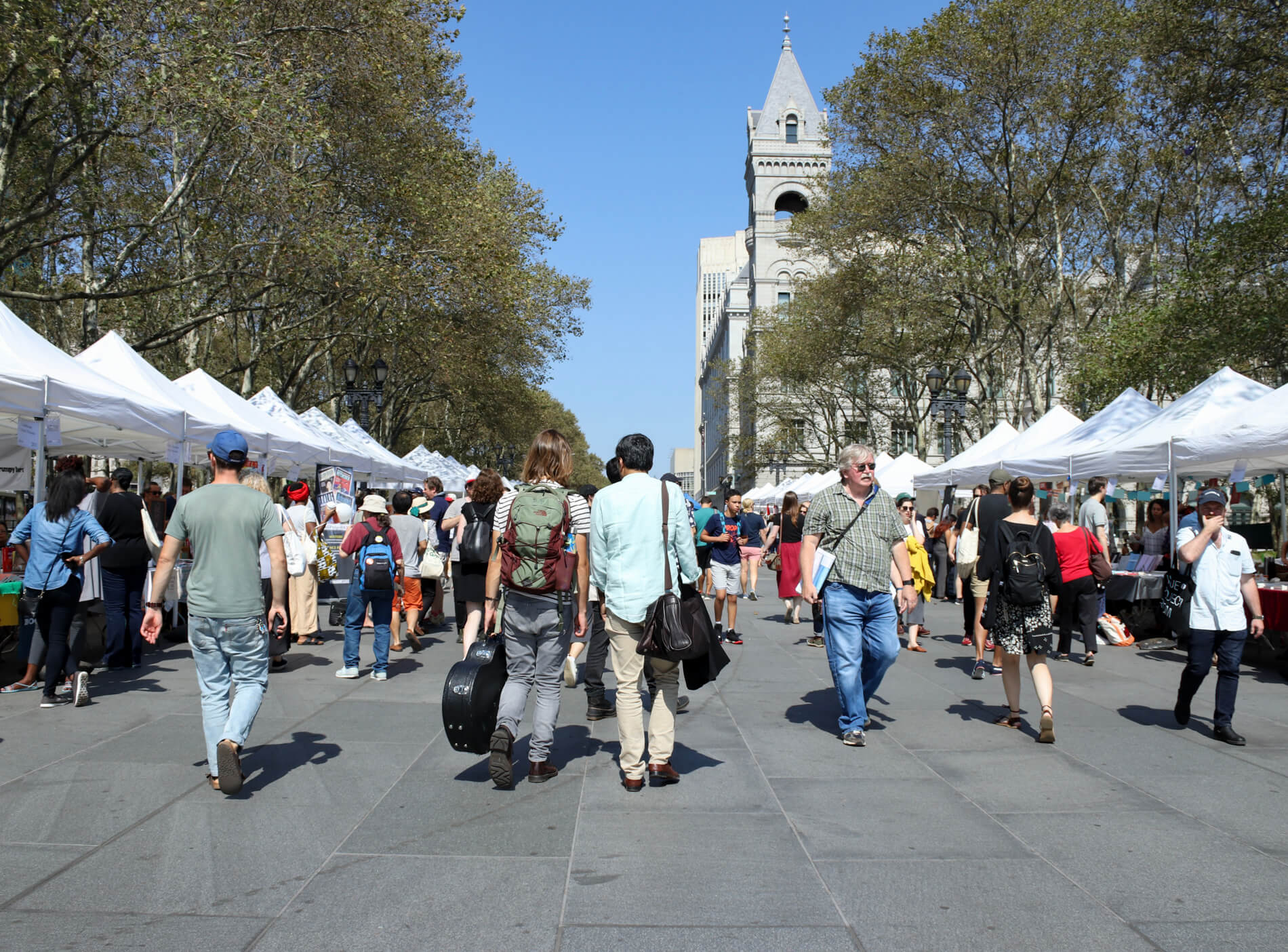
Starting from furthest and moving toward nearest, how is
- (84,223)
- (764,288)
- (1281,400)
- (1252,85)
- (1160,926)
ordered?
(764,288) < (84,223) < (1252,85) < (1281,400) < (1160,926)

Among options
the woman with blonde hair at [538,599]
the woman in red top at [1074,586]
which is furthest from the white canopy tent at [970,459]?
the woman with blonde hair at [538,599]

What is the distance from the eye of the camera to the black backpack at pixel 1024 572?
21.7ft

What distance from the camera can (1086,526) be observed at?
42.7ft

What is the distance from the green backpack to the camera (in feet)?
17.2

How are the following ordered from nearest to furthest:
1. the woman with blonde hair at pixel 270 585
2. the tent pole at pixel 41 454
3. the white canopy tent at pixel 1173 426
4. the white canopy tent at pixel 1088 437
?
the woman with blonde hair at pixel 270 585 < the tent pole at pixel 41 454 < the white canopy tent at pixel 1173 426 < the white canopy tent at pixel 1088 437

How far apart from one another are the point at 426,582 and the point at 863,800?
8.03 meters

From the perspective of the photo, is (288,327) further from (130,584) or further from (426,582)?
(130,584)

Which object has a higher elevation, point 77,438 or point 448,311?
point 448,311

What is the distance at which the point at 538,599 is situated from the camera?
5301 millimetres

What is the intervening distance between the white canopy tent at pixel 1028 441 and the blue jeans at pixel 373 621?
11759 mm

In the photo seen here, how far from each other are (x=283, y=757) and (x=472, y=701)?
1457 mm

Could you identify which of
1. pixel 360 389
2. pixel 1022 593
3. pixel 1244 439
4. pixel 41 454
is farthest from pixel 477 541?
pixel 360 389

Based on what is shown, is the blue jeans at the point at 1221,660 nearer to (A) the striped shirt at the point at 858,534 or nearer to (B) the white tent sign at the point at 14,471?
(A) the striped shirt at the point at 858,534

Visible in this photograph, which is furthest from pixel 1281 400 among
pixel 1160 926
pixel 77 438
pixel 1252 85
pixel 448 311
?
pixel 448 311
